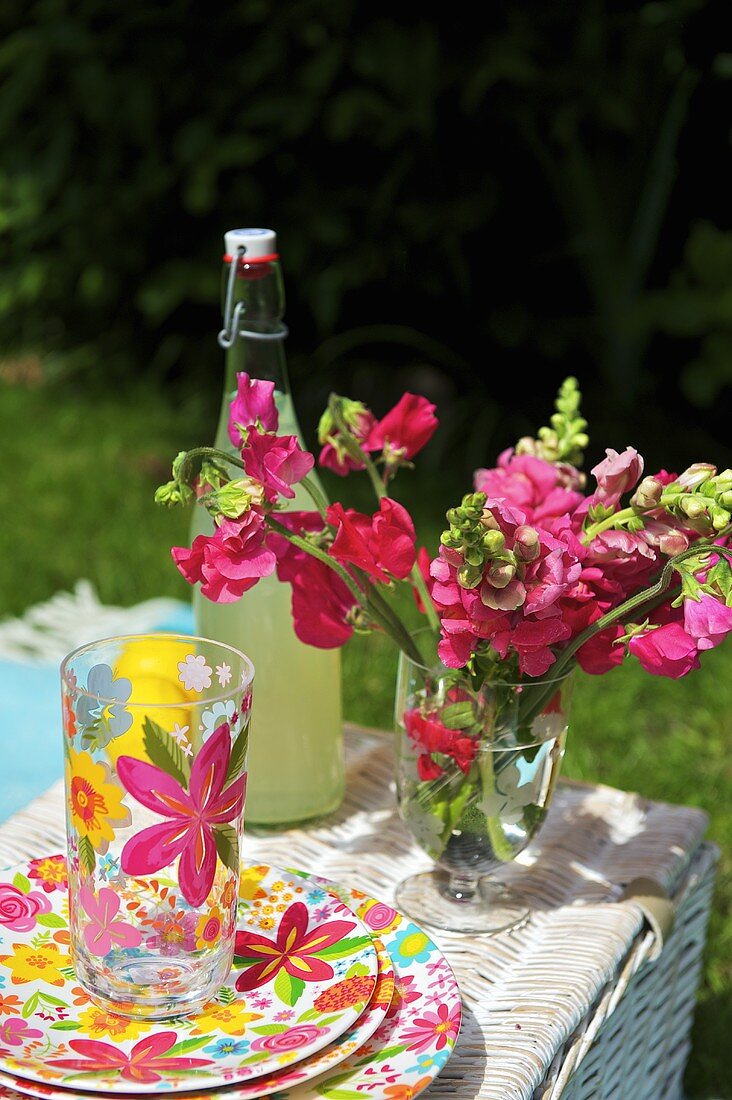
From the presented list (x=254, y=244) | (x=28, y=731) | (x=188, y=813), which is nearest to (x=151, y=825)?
(x=188, y=813)

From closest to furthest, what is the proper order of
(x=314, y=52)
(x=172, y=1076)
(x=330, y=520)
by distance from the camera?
(x=172, y=1076) → (x=330, y=520) → (x=314, y=52)

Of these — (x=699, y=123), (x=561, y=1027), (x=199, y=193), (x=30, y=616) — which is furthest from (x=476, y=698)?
(x=699, y=123)

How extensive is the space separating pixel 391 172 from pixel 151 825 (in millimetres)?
2137

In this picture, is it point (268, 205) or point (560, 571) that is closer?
point (560, 571)

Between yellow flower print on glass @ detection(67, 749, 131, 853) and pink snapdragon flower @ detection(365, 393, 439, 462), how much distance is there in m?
0.30

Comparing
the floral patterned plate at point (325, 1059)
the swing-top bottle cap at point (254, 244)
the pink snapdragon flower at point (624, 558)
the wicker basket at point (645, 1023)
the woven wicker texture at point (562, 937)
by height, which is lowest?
the wicker basket at point (645, 1023)

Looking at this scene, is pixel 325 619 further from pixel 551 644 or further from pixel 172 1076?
pixel 172 1076

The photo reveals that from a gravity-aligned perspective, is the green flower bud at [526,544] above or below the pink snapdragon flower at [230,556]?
above

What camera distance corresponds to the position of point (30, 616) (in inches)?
70.6

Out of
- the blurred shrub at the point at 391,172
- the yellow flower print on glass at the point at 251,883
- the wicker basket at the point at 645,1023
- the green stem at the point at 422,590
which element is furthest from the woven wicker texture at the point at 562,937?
the blurred shrub at the point at 391,172

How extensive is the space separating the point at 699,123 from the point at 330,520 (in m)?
2.27

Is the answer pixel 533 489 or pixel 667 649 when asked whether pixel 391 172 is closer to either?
pixel 533 489

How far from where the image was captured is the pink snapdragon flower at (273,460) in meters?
0.76

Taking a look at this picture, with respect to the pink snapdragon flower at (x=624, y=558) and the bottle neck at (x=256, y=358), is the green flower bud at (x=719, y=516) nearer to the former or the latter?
the pink snapdragon flower at (x=624, y=558)
